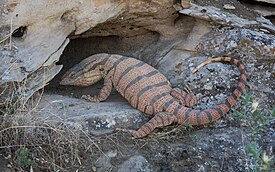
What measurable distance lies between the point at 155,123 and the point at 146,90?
1.63 ft

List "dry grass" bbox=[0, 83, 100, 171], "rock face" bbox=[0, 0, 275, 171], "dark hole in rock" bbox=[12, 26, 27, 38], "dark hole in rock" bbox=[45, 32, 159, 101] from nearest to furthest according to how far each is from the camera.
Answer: "dry grass" bbox=[0, 83, 100, 171] < "rock face" bbox=[0, 0, 275, 171] < "dark hole in rock" bbox=[12, 26, 27, 38] < "dark hole in rock" bbox=[45, 32, 159, 101]

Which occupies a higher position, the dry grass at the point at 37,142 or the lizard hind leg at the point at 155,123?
the dry grass at the point at 37,142

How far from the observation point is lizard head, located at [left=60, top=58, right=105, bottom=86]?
229 inches

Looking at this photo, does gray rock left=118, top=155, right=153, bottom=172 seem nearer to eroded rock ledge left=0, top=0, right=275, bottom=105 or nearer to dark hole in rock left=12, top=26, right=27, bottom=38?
eroded rock ledge left=0, top=0, right=275, bottom=105

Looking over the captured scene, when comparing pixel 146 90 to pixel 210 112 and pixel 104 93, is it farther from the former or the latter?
pixel 210 112

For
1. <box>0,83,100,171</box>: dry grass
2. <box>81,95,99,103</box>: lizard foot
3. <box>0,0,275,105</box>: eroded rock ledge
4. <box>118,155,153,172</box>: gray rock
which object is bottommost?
<box>118,155,153,172</box>: gray rock

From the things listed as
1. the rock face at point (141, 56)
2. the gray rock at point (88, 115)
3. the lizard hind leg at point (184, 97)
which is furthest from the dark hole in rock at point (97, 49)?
the lizard hind leg at point (184, 97)

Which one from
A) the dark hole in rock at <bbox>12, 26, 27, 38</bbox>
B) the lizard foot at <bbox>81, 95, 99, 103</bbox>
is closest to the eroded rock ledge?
the dark hole in rock at <bbox>12, 26, 27, 38</bbox>

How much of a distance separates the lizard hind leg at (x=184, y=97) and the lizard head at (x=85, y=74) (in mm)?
987

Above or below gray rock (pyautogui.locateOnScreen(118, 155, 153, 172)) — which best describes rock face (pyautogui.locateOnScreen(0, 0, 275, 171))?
above

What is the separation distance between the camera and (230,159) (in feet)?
15.0

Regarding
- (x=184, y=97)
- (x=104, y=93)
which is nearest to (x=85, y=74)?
(x=104, y=93)

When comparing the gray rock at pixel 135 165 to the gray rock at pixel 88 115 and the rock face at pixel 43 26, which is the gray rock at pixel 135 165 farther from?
the rock face at pixel 43 26

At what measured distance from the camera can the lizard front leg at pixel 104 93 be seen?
18.2 feet
